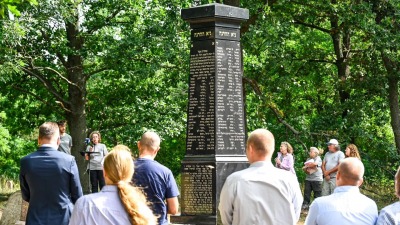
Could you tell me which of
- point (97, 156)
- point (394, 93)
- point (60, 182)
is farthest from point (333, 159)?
point (60, 182)

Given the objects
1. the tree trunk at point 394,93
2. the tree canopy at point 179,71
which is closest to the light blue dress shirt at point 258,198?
the tree canopy at point 179,71

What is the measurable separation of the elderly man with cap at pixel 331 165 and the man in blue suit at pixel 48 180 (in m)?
11.4

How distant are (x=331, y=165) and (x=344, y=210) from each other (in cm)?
1224

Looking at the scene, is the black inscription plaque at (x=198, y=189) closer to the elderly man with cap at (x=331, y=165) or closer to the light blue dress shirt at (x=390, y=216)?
the elderly man with cap at (x=331, y=165)

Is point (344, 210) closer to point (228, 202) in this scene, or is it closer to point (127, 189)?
point (228, 202)

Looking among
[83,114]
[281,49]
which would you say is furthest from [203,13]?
[83,114]

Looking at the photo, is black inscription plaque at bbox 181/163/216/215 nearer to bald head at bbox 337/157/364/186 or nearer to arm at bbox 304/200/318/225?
arm at bbox 304/200/318/225

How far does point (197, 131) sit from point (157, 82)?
1512 cm

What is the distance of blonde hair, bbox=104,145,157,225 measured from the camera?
481 cm

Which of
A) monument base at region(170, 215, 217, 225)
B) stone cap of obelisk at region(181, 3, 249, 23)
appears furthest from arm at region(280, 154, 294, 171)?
stone cap of obelisk at region(181, 3, 249, 23)

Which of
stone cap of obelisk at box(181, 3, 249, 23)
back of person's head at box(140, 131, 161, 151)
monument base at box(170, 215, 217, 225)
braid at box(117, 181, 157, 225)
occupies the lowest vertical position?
monument base at box(170, 215, 217, 225)

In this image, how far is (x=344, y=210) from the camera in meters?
6.02

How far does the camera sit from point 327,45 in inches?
1339

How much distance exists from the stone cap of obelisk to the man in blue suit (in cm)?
668
